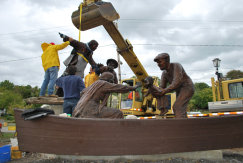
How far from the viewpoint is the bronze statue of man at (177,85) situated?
2.93m

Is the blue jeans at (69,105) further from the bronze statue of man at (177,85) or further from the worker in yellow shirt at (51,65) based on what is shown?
the bronze statue of man at (177,85)

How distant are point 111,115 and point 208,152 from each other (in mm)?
1531

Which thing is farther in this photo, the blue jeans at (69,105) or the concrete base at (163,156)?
the blue jeans at (69,105)

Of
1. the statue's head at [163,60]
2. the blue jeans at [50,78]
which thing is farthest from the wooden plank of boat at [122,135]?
the blue jeans at [50,78]

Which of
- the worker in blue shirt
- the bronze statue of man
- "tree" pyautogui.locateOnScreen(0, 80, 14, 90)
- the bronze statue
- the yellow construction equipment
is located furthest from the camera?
"tree" pyautogui.locateOnScreen(0, 80, 14, 90)

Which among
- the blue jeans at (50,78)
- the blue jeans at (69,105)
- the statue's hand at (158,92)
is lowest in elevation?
the blue jeans at (69,105)

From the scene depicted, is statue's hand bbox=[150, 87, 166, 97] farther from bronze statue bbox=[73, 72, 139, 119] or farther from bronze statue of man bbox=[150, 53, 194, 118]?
bronze statue bbox=[73, 72, 139, 119]

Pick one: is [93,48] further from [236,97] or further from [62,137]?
[236,97]

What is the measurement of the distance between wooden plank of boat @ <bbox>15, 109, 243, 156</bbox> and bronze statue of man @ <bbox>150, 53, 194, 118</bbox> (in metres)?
0.53

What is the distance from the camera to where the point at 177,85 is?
9.53 feet

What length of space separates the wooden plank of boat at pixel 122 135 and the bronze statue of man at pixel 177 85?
0.53m

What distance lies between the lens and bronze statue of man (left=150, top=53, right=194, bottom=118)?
2926mm

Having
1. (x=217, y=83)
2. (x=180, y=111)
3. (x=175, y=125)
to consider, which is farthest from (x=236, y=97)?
(x=175, y=125)

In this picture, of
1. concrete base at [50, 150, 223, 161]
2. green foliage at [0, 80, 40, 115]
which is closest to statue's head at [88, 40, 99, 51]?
concrete base at [50, 150, 223, 161]
